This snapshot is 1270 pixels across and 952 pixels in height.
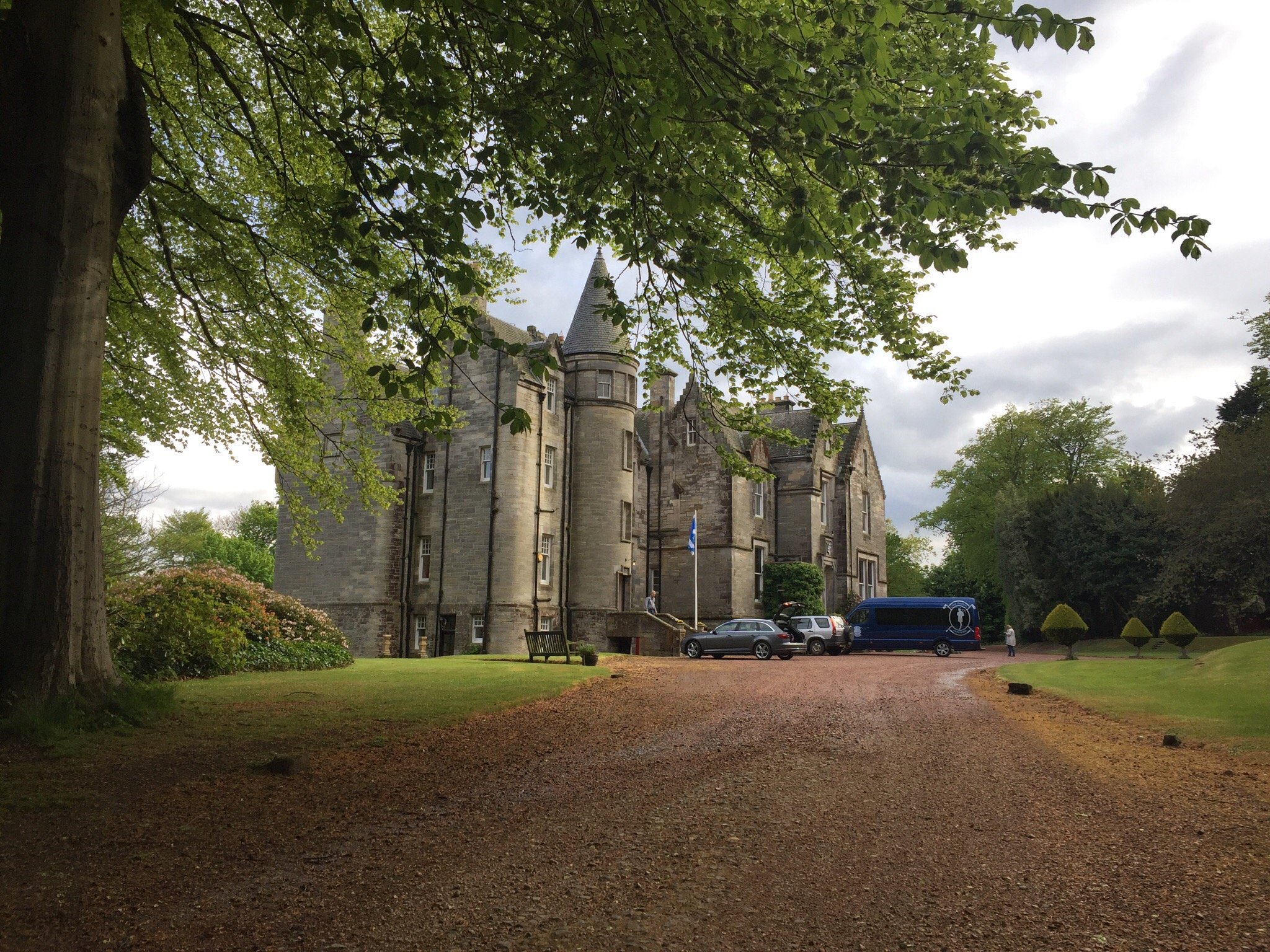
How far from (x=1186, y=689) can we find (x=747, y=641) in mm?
15742

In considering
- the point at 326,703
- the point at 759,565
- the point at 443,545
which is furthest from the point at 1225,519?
the point at 326,703

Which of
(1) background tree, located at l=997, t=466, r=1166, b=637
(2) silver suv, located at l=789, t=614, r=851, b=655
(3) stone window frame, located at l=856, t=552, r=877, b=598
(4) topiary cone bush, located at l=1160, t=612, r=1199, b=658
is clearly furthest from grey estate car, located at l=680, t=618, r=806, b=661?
(3) stone window frame, located at l=856, t=552, r=877, b=598

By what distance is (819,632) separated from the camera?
35656 millimetres

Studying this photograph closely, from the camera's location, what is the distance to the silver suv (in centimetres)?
3550

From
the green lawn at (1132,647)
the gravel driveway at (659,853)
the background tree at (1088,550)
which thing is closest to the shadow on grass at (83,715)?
the gravel driveway at (659,853)

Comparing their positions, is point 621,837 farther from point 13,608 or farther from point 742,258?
point 742,258

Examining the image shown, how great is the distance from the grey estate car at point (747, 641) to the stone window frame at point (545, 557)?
22.0 feet

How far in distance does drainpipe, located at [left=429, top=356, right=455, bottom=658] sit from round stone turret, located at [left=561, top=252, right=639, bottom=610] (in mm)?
5123

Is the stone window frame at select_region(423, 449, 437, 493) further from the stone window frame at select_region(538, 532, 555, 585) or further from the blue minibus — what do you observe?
the blue minibus

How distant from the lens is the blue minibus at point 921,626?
36.2 meters

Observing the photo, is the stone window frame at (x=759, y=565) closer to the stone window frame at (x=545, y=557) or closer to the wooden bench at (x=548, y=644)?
the stone window frame at (x=545, y=557)

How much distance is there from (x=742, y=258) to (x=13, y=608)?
9.02 metres

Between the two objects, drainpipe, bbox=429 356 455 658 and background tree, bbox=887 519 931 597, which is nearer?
drainpipe, bbox=429 356 455 658

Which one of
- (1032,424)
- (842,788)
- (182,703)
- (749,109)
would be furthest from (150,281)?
(1032,424)
